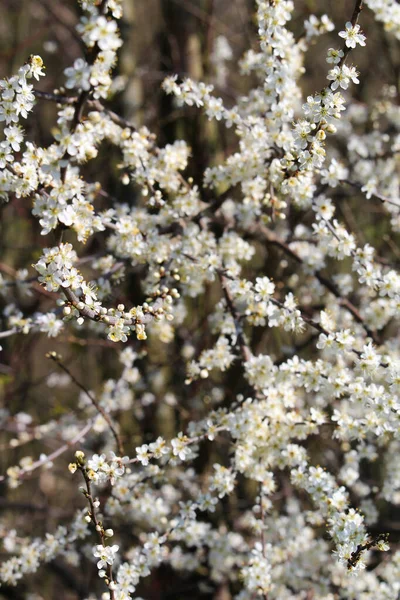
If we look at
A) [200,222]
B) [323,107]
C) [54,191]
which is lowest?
[54,191]

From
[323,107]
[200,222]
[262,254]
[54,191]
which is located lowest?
[54,191]

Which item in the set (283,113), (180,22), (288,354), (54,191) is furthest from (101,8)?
(180,22)

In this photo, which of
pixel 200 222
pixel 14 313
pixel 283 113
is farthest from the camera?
pixel 14 313

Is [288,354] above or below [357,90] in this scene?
below

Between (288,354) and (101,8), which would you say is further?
(288,354)

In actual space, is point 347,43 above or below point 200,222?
below

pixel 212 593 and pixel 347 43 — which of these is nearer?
pixel 347 43

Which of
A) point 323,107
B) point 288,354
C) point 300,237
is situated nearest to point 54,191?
point 323,107

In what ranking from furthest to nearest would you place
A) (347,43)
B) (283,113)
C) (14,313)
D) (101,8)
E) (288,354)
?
(288,354) → (14,313) → (283,113) → (347,43) → (101,8)

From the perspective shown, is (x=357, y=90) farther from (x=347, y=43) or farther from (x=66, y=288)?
(x=66, y=288)
